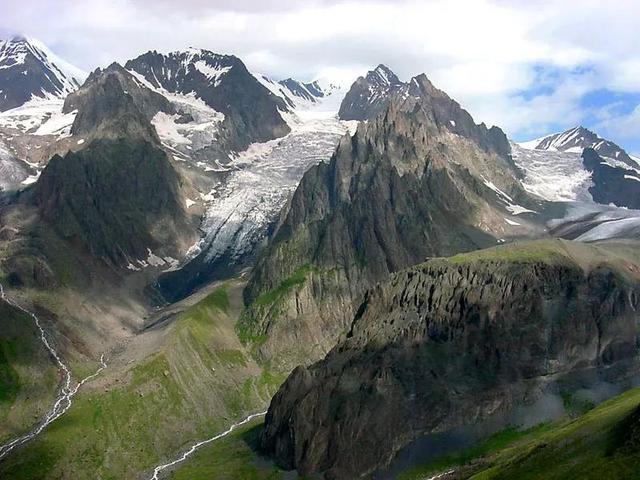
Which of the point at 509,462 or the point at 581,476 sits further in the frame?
the point at 509,462

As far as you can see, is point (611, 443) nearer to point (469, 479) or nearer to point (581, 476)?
point (581, 476)

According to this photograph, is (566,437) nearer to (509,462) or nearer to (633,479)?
(509,462)

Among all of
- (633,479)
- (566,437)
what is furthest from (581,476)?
(566,437)

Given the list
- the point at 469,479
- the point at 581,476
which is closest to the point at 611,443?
the point at 581,476

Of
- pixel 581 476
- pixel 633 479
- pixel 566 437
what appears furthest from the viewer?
pixel 566 437

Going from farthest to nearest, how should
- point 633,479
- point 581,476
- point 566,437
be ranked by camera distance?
point 566,437, point 581,476, point 633,479

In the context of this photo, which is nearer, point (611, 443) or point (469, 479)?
point (611, 443)

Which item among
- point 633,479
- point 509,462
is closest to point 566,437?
point 509,462

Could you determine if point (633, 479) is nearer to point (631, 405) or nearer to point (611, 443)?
point (611, 443)

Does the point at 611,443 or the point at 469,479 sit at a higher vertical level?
the point at 611,443
